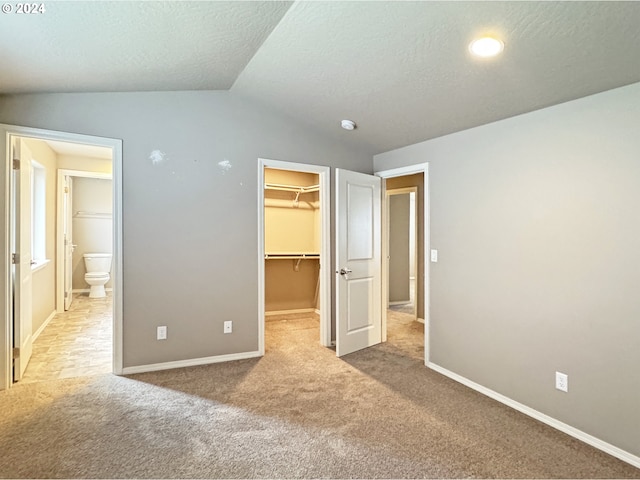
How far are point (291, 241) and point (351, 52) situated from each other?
3510 millimetres

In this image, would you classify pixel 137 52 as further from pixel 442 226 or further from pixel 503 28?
pixel 442 226

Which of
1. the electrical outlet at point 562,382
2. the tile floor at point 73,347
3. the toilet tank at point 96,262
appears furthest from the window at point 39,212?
the electrical outlet at point 562,382

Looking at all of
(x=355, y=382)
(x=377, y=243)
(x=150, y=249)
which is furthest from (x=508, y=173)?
(x=150, y=249)

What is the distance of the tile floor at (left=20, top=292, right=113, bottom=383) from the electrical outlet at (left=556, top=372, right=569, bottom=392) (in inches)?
145

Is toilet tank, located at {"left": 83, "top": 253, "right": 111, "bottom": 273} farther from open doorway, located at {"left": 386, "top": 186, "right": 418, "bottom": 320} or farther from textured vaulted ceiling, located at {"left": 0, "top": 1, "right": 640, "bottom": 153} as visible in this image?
open doorway, located at {"left": 386, "top": 186, "right": 418, "bottom": 320}

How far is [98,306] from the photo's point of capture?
599 cm

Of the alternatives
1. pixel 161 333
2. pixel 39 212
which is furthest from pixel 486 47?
pixel 39 212

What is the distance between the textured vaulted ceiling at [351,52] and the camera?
186 centimetres

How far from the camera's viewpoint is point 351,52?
8.04ft

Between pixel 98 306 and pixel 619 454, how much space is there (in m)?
6.69

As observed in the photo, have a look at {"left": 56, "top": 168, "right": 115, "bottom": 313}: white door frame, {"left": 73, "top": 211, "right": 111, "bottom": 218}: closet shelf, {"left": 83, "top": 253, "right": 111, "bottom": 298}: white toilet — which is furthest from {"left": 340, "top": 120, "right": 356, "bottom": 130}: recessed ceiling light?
{"left": 73, "top": 211, "right": 111, "bottom": 218}: closet shelf

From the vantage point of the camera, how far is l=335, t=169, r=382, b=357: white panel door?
148 inches

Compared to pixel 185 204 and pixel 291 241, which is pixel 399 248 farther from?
pixel 185 204

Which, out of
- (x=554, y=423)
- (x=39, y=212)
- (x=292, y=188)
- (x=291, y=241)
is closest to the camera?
(x=554, y=423)
